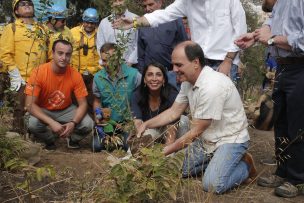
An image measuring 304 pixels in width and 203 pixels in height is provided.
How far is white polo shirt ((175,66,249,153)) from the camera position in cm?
396

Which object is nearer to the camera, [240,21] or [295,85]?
[295,85]

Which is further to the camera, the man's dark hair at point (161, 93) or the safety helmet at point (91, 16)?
the safety helmet at point (91, 16)

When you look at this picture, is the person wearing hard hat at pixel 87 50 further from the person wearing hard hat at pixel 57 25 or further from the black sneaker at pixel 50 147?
the black sneaker at pixel 50 147

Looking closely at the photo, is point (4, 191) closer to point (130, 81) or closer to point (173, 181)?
point (173, 181)

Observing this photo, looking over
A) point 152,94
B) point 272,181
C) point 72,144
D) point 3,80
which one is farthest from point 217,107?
point 3,80

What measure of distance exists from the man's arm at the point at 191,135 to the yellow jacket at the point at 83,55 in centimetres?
284

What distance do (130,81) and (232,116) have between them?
1.74 m

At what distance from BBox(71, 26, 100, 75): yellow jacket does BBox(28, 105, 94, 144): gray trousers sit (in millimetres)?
903

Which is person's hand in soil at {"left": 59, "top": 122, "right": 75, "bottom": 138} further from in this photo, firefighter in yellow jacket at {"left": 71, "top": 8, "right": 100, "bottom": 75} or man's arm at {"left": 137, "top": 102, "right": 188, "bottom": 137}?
man's arm at {"left": 137, "top": 102, "right": 188, "bottom": 137}

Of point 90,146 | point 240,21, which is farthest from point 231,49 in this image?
point 90,146

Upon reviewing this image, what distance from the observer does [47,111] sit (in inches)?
219

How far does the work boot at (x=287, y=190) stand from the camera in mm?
3883

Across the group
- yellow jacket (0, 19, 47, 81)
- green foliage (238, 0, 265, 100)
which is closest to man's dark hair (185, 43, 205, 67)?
yellow jacket (0, 19, 47, 81)

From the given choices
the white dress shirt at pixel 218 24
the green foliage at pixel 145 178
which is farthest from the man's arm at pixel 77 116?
the green foliage at pixel 145 178
